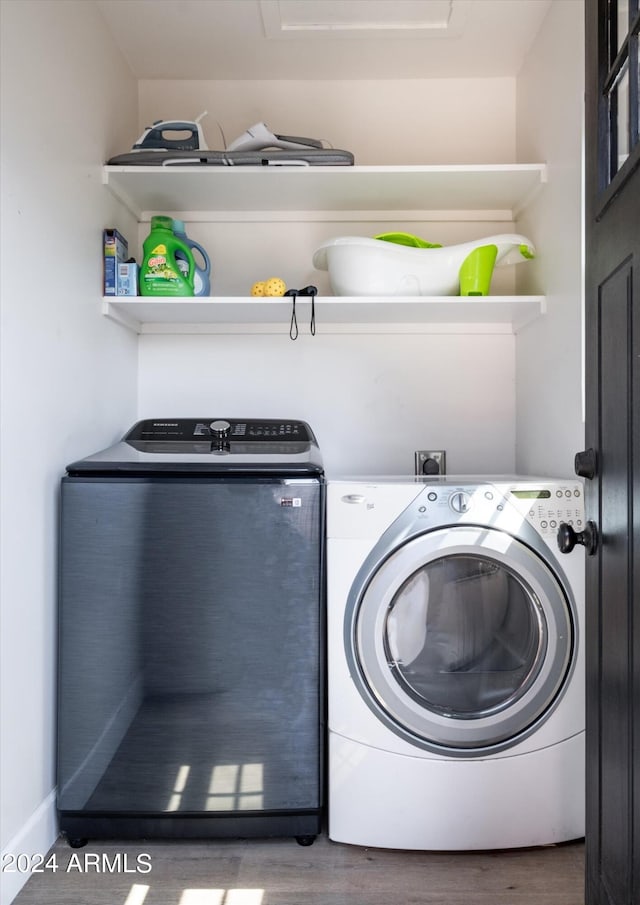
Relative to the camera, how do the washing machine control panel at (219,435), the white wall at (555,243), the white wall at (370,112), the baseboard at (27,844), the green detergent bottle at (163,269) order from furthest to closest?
the white wall at (370,112), the green detergent bottle at (163,269), the washing machine control panel at (219,435), the white wall at (555,243), the baseboard at (27,844)

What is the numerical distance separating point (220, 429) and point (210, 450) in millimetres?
151

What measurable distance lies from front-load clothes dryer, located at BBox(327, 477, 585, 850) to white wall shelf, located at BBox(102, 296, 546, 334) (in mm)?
685

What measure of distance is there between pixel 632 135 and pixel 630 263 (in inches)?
8.5

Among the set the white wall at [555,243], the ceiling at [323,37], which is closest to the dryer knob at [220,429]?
the white wall at [555,243]

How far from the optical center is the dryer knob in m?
2.23

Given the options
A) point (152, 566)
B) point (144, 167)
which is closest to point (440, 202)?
point (144, 167)

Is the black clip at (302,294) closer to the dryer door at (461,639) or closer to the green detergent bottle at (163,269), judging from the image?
the green detergent bottle at (163,269)

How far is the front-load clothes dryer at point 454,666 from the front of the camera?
5.96ft

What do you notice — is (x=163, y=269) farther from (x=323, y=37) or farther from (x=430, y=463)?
(x=430, y=463)

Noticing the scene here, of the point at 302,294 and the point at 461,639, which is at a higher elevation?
the point at 302,294

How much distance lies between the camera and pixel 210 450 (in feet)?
6.88

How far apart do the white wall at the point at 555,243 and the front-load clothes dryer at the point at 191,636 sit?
2.67 feet

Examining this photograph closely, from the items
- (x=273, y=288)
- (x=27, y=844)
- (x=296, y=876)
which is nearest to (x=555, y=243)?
(x=273, y=288)

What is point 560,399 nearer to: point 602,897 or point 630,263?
point 630,263
